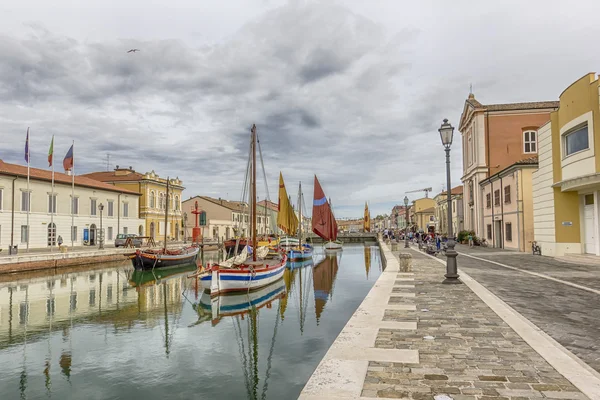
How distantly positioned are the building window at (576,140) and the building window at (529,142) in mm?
20431

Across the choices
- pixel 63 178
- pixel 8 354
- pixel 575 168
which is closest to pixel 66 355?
pixel 8 354

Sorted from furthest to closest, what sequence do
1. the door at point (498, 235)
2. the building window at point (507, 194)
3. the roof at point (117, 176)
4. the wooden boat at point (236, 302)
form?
the roof at point (117, 176), the door at point (498, 235), the building window at point (507, 194), the wooden boat at point (236, 302)

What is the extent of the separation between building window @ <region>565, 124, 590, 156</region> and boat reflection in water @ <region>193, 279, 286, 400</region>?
1692 centimetres

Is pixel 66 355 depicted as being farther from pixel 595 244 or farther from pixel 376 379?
pixel 595 244

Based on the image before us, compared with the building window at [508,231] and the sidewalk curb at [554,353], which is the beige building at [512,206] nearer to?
the building window at [508,231]

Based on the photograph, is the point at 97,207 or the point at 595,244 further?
the point at 97,207

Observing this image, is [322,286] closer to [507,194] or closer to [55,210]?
[507,194]

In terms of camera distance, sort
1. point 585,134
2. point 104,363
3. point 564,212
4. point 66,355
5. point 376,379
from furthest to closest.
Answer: point 564,212, point 585,134, point 66,355, point 104,363, point 376,379

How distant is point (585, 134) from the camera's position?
68.8 feet

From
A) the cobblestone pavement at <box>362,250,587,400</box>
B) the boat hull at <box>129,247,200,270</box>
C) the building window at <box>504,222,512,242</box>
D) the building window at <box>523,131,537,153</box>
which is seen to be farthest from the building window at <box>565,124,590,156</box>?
the boat hull at <box>129,247,200,270</box>

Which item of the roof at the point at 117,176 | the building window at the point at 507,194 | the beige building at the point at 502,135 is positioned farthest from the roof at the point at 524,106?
the roof at the point at 117,176

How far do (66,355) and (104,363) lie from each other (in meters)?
1.49

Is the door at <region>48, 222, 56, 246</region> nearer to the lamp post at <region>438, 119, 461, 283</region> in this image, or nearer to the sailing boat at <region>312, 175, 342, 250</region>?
the sailing boat at <region>312, 175, 342, 250</region>

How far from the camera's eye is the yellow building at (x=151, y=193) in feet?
195
